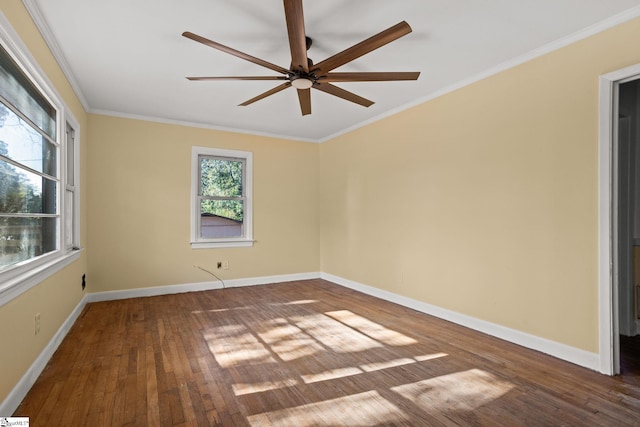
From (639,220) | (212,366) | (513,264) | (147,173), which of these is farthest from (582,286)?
(147,173)

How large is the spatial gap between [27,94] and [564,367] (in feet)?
14.7

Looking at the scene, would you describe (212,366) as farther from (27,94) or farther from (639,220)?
(639,220)

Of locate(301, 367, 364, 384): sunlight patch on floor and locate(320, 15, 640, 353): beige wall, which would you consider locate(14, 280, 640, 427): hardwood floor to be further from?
locate(320, 15, 640, 353): beige wall

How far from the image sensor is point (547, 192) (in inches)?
111

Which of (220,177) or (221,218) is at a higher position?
(220,177)

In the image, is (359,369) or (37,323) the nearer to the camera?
(37,323)

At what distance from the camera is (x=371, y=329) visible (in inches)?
134

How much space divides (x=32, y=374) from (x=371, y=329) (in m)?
2.72

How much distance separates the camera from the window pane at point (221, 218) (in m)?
5.27

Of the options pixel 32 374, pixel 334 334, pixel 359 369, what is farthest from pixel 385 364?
pixel 32 374

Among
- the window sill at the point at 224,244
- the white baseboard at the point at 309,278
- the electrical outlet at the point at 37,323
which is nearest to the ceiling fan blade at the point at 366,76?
the white baseboard at the point at 309,278

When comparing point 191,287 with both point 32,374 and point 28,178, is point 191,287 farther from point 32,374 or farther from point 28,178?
point 28,178

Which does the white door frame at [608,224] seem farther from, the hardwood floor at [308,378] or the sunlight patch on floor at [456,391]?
the sunlight patch on floor at [456,391]

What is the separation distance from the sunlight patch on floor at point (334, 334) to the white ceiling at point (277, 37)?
2570 millimetres
